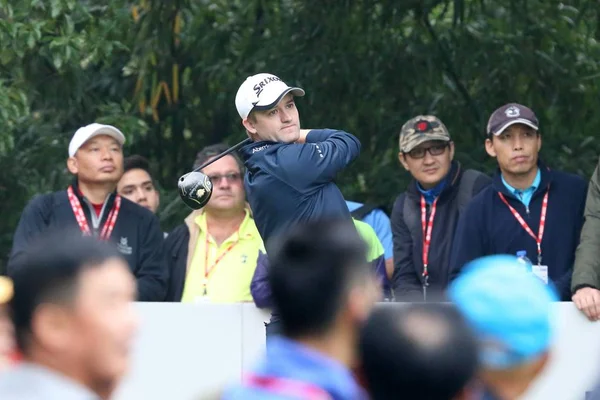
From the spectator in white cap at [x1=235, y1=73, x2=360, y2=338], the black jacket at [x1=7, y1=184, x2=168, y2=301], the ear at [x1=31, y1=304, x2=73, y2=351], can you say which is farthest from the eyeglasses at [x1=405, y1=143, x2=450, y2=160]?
the ear at [x1=31, y1=304, x2=73, y2=351]

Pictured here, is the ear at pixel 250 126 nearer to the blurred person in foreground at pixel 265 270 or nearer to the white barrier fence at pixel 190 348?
the blurred person in foreground at pixel 265 270

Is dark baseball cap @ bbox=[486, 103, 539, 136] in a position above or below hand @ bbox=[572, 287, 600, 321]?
above

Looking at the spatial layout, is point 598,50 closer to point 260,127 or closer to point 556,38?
point 556,38

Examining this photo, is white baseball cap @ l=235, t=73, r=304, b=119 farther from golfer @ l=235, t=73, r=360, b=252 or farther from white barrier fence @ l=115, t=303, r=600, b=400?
white barrier fence @ l=115, t=303, r=600, b=400

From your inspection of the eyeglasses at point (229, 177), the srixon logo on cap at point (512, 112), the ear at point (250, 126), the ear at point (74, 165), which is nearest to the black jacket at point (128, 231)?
the ear at point (74, 165)

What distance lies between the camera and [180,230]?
8.09m

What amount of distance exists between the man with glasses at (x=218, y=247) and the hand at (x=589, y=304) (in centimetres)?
189

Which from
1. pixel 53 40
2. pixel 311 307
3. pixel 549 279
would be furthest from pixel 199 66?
pixel 311 307

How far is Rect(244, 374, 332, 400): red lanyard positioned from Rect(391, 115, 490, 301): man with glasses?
15.0 ft

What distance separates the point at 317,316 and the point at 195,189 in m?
3.78

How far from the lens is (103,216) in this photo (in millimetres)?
7996

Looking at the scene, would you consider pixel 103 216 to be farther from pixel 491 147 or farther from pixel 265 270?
pixel 491 147

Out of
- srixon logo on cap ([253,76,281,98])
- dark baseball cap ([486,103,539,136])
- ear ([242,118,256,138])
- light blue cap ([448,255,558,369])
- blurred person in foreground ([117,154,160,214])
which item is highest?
srixon logo on cap ([253,76,281,98])

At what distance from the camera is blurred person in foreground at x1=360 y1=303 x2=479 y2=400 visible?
2.74m
